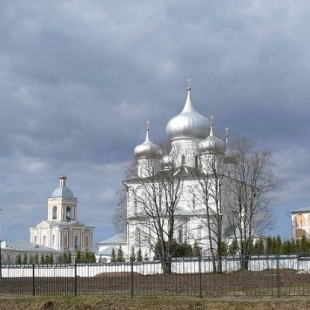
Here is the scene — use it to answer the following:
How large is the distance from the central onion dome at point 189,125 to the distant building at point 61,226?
38494 mm

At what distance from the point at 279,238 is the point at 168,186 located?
16656 mm

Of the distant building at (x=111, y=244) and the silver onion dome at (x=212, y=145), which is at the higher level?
the silver onion dome at (x=212, y=145)

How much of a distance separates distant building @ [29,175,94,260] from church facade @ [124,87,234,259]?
3616cm

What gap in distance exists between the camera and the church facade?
43.4 m

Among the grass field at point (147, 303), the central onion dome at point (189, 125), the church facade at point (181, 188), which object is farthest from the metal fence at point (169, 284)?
the central onion dome at point (189, 125)

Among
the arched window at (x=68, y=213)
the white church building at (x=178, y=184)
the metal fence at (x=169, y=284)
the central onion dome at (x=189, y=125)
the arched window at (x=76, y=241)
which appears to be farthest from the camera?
the arched window at (x=76, y=241)

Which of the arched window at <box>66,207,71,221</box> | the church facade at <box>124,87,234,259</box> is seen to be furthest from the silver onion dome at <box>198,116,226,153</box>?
the arched window at <box>66,207,71,221</box>

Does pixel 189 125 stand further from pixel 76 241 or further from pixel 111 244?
pixel 76 241

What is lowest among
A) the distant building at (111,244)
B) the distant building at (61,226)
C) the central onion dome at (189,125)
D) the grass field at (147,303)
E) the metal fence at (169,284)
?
the grass field at (147,303)

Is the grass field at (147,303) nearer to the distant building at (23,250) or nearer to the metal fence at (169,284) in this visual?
the metal fence at (169,284)

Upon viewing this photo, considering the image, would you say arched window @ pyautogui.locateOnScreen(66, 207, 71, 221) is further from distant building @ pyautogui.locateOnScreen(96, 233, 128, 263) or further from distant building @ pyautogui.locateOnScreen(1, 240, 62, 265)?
distant building @ pyautogui.locateOnScreen(96, 233, 128, 263)

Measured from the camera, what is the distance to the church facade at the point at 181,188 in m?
43.4

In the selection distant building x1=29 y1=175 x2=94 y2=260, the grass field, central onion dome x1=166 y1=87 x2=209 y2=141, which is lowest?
the grass field

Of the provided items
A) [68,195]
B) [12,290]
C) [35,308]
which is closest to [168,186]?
[12,290]
